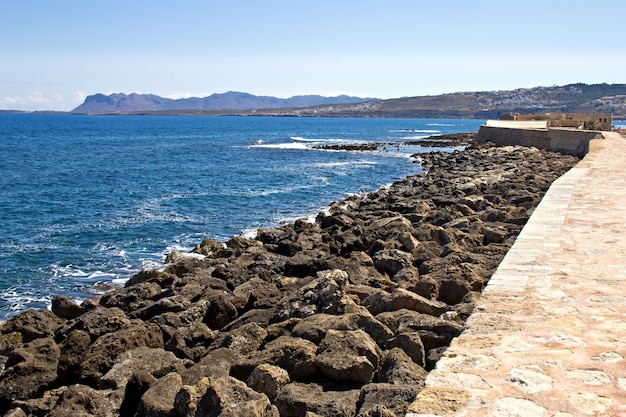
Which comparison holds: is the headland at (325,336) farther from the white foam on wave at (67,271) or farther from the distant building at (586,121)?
the distant building at (586,121)

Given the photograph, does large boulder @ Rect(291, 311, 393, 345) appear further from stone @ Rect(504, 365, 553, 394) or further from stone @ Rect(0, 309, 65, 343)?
stone @ Rect(0, 309, 65, 343)

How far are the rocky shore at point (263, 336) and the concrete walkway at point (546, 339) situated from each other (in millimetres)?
374

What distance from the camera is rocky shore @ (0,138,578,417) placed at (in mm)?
4500

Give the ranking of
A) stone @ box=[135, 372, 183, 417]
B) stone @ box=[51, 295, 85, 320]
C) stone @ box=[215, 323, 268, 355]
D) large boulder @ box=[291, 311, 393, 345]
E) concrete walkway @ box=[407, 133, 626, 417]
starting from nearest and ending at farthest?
1. concrete walkway @ box=[407, 133, 626, 417]
2. stone @ box=[135, 372, 183, 417]
3. large boulder @ box=[291, 311, 393, 345]
4. stone @ box=[215, 323, 268, 355]
5. stone @ box=[51, 295, 85, 320]

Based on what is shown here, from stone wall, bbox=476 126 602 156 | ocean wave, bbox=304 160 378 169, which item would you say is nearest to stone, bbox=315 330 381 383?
stone wall, bbox=476 126 602 156

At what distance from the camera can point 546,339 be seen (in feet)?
15.2

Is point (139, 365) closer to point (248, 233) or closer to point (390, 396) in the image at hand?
point (390, 396)

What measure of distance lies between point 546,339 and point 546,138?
33.2m

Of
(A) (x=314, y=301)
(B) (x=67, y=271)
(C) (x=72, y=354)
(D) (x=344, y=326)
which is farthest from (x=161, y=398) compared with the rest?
(B) (x=67, y=271)

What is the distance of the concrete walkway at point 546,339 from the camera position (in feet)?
12.1

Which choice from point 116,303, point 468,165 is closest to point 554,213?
point 116,303

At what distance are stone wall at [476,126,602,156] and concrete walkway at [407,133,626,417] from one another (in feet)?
73.9

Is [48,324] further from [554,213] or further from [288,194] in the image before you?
[288,194]

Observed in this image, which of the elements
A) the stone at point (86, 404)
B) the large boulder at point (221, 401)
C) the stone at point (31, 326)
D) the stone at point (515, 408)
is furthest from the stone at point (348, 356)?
the stone at point (31, 326)
